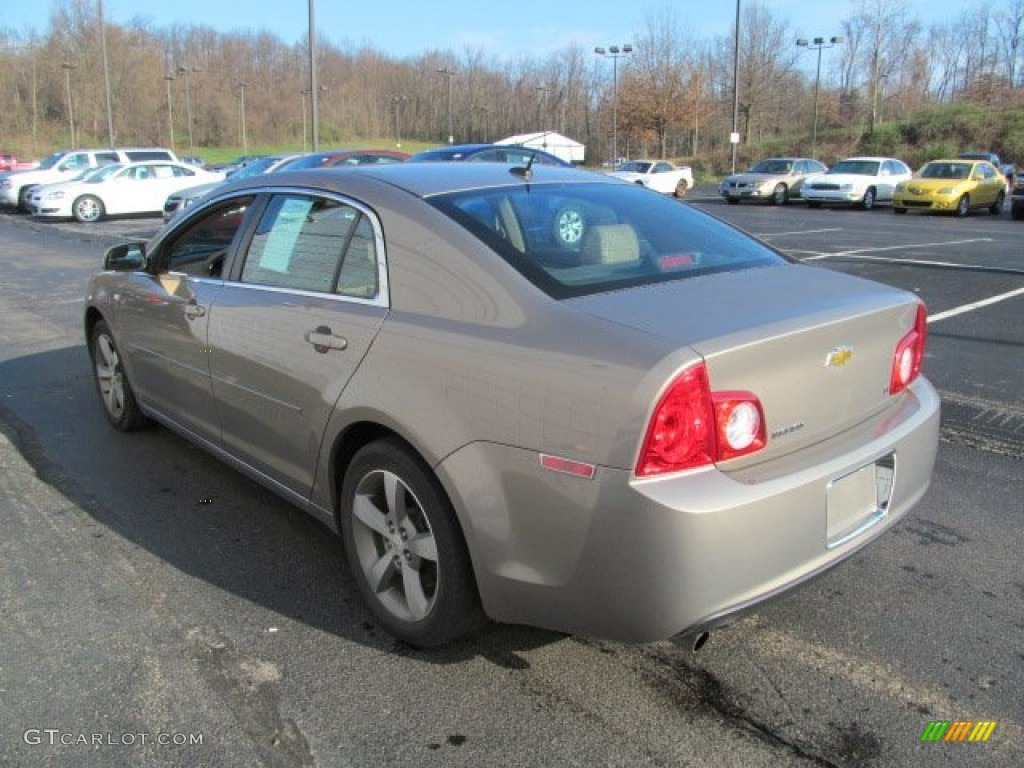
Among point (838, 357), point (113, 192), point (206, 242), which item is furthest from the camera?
point (113, 192)

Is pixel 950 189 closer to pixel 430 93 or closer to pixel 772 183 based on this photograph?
pixel 772 183

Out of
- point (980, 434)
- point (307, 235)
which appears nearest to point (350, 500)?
point (307, 235)

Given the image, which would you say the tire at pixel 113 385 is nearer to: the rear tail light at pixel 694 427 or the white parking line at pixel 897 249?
the rear tail light at pixel 694 427

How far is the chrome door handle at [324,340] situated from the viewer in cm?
297

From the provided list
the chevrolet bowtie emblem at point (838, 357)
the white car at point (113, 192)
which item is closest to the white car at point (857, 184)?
the white car at point (113, 192)

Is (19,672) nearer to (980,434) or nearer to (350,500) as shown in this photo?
(350,500)

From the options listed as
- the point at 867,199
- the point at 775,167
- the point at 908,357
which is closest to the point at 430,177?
the point at 908,357

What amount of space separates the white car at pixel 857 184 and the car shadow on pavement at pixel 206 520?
1028 inches

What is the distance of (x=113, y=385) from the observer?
5.08 m

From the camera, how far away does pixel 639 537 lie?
2.21 metres

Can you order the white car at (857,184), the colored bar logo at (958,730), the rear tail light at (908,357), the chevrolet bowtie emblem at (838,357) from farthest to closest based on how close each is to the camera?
the white car at (857,184), the rear tail light at (908,357), the chevrolet bowtie emblem at (838,357), the colored bar logo at (958,730)

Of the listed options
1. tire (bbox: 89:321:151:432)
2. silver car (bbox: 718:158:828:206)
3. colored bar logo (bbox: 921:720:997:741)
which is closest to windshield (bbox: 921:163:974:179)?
silver car (bbox: 718:158:828:206)

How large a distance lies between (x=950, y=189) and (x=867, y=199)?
3.47 metres

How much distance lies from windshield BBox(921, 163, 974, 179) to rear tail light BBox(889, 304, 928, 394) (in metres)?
25.5
